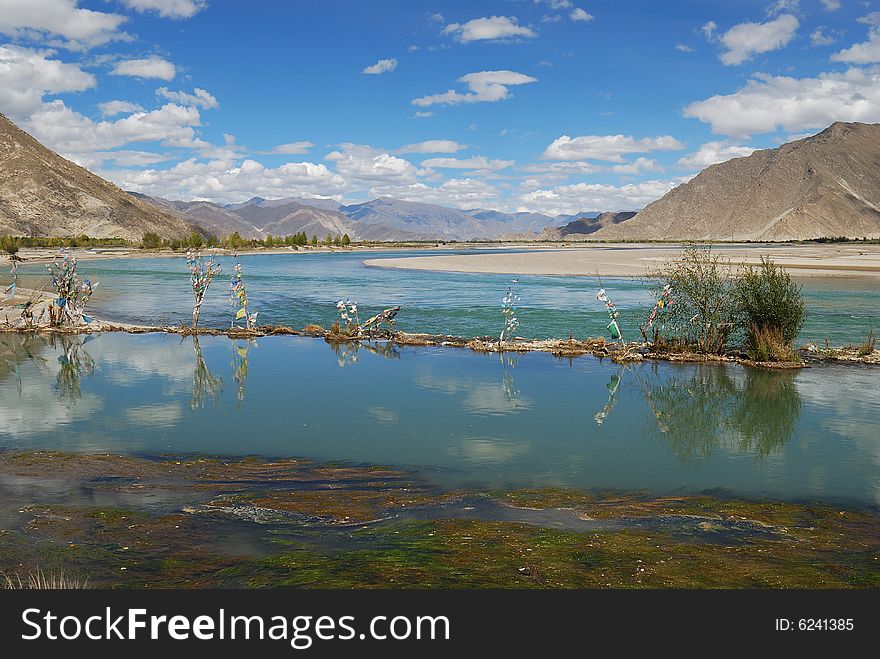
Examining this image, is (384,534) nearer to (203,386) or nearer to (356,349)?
(203,386)

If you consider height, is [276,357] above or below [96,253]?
below

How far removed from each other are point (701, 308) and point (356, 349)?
10.4 m

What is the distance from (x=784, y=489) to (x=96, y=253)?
10104cm

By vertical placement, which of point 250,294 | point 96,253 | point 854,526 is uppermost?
point 96,253

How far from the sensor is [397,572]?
699 cm

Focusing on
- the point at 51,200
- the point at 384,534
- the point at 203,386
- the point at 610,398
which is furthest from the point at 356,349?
the point at 51,200

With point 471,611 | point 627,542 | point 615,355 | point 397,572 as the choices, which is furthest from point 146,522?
point 615,355

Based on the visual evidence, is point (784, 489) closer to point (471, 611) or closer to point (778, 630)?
point (778, 630)

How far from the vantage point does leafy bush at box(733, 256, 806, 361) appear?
21219mm

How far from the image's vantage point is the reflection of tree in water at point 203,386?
647 inches

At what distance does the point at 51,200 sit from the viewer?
135m

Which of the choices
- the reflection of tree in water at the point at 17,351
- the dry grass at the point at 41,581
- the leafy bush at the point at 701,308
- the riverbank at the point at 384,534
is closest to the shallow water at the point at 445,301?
the leafy bush at the point at 701,308

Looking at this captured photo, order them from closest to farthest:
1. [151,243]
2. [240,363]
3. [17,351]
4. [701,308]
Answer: [240,363] < [701,308] < [17,351] < [151,243]

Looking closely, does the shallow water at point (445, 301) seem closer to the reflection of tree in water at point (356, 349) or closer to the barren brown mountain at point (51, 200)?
the reflection of tree in water at point (356, 349)
